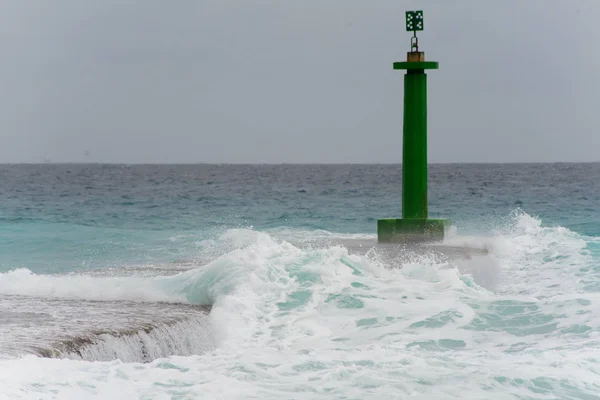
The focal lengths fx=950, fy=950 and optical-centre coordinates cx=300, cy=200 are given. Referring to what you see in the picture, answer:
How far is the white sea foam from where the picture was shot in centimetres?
676

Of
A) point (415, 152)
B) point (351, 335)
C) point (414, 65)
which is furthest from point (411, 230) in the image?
point (351, 335)

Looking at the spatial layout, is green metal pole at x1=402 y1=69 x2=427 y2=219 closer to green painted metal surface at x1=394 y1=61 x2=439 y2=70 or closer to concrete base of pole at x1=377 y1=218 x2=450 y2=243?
green painted metal surface at x1=394 y1=61 x2=439 y2=70

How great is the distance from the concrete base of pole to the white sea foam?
69.3 inches

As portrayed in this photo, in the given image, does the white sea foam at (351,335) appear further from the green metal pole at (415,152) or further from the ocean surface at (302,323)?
the green metal pole at (415,152)

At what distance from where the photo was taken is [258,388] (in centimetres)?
681

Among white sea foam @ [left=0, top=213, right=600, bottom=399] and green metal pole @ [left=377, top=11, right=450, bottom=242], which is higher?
green metal pole @ [left=377, top=11, right=450, bottom=242]

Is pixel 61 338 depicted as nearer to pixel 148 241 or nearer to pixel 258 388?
pixel 258 388

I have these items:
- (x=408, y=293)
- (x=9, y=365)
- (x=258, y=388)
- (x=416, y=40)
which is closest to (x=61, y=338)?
(x=9, y=365)

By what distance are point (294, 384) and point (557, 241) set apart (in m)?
13.3

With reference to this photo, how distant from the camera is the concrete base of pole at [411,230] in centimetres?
1633

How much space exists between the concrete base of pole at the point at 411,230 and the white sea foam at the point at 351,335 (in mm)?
1760

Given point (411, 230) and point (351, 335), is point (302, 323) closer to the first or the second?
point (351, 335)

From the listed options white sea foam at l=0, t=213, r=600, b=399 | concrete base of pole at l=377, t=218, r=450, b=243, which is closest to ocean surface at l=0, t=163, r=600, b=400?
white sea foam at l=0, t=213, r=600, b=399

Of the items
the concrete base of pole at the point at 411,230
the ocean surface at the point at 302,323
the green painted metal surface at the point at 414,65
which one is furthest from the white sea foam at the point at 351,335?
the green painted metal surface at the point at 414,65
